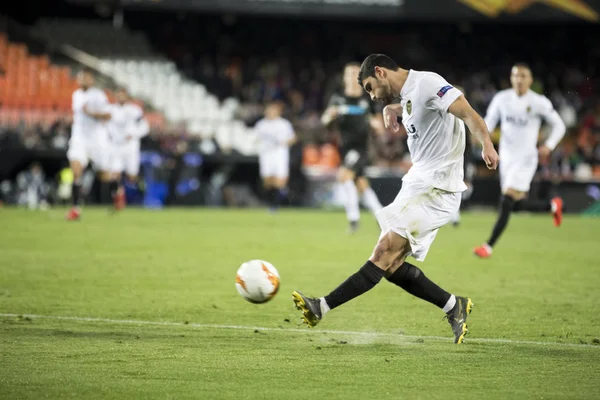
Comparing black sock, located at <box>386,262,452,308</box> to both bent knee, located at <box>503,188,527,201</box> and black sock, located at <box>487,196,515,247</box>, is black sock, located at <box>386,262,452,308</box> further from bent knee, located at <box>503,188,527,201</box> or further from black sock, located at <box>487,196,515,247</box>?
bent knee, located at <box>503,188,527,201</box>

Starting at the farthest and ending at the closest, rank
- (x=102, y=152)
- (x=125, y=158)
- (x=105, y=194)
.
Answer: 1. (x=105, y=194)
2. (x=125, y=158)
3. (x=102, y=152)

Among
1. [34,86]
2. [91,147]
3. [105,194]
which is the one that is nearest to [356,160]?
[91,147]

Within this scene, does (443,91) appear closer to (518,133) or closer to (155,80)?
(518,133)

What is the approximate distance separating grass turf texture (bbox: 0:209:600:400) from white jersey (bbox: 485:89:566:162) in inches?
62.8

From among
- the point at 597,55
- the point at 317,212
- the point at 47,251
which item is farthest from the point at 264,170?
the point at 597,55

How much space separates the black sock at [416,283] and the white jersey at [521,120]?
7050mm

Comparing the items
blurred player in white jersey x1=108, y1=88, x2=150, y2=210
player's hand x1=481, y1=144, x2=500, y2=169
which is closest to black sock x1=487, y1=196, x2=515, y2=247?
player's hand x1=481, y1=144, x2=500, y2=169

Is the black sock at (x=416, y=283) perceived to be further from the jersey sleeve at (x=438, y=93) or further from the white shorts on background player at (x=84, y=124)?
the white shorts on background player at (x=84, y=124)

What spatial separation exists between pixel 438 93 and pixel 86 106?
1420 centimetres

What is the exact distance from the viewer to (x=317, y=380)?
5.80 metres

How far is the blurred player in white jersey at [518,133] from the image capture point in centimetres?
1394

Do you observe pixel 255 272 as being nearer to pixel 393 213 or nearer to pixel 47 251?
pixel 393 213

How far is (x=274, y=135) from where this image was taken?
85.4 feet

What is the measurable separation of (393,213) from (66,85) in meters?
25.2
